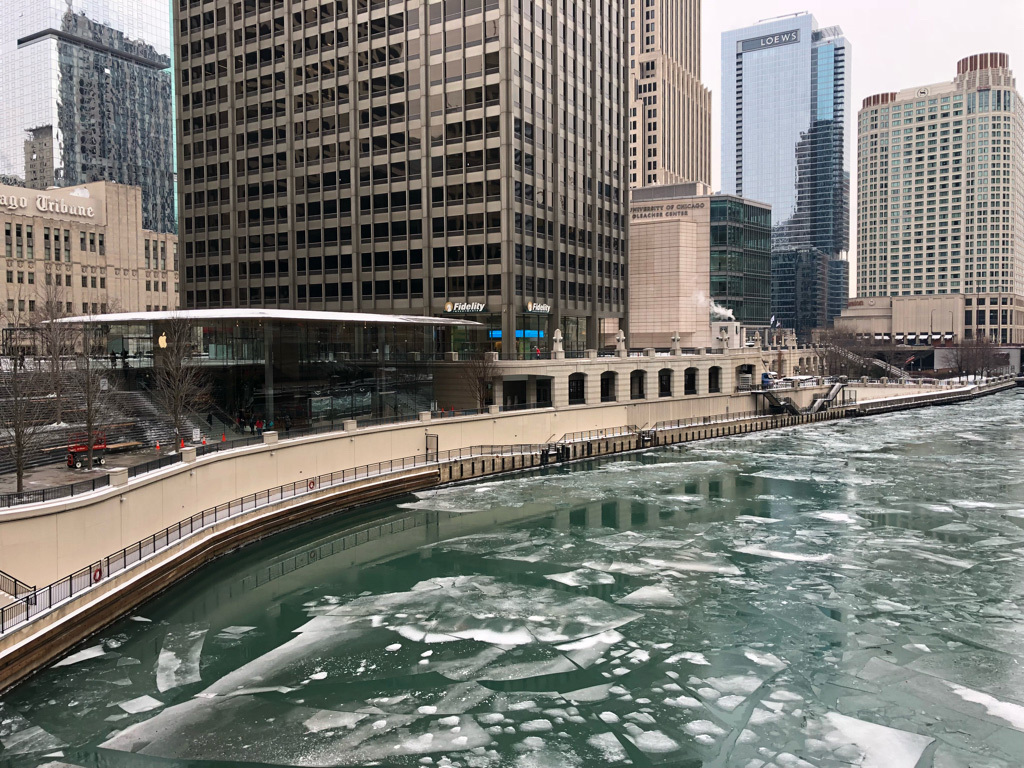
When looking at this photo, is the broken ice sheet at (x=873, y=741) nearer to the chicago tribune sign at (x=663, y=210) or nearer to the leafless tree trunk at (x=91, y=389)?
the leafless tree trunk at (x=91, y=389)

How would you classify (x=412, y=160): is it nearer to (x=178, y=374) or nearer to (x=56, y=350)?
(x=178, y=374)

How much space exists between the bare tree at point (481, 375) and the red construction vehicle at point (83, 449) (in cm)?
3191

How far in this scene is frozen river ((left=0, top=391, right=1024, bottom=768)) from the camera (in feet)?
74.2

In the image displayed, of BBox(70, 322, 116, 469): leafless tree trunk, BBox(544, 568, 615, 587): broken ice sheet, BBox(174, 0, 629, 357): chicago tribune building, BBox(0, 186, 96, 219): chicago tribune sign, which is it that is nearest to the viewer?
BBox(544, 568, 615, 587): broken ice sheet

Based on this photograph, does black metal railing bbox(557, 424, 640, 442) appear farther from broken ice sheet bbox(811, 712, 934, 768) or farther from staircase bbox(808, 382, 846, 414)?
broken ice sheet bbox(811, 712, 934, 768)

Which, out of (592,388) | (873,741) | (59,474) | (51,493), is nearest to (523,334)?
(592,388)

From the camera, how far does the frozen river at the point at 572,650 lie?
2261 cm

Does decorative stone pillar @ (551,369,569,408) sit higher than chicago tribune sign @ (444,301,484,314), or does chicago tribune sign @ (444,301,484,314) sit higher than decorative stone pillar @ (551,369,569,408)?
chicago tribune sign @ (444,301,484,314)

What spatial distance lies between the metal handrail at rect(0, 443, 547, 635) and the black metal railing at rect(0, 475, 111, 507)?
2839mm

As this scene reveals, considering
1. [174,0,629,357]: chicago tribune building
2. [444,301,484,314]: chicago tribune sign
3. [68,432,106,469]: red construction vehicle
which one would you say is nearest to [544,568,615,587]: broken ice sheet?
[68,432,106,469]: red construction vehicle

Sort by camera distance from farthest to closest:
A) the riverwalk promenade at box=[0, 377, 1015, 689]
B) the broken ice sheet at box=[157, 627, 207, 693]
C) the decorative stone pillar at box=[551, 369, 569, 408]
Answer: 1. the decorative stone pillar at box=[551, 369, 569, 408]
2. the riverwalk promenade at box=[0, 377, 1015, 689]
3. the broken ice sheet at box=[157, 627, 207, 693]

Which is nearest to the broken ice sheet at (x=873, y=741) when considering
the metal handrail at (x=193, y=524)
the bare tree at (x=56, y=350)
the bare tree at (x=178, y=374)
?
the metal handrail at (x=193, y=524)

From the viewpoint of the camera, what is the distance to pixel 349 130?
92.3m

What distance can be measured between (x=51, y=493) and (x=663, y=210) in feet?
430
